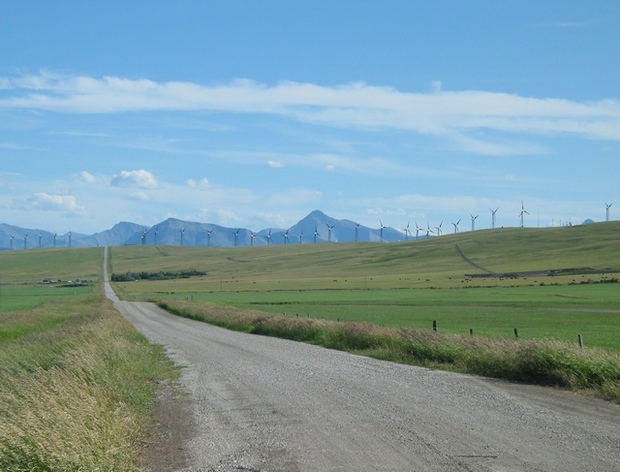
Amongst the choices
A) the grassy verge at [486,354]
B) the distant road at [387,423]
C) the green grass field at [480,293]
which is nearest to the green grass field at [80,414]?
the distant road at [387,423]

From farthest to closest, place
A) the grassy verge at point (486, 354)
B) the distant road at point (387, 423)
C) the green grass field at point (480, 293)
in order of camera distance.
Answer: the green grass field at point (480, 293)
the grassy verge at point (486, 354)
the distant road at point (387, 423)

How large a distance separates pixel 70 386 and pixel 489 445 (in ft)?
22.6

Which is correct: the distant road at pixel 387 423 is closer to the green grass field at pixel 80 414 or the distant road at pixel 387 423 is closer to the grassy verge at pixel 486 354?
the grassy verge at pixel 486 354

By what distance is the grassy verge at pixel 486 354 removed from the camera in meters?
17.1

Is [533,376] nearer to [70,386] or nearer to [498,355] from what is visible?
[498,355]

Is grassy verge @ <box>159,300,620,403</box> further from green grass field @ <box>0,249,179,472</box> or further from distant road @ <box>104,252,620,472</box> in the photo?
green grass field @ <box>0,249,179,472</box>

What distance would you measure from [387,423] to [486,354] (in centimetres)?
875

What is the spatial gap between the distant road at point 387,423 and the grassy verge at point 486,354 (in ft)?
3.28

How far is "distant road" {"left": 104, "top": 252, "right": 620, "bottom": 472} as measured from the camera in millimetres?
10273

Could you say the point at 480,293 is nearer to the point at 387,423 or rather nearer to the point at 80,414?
the point at 387,423

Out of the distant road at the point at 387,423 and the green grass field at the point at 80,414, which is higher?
the green grass field at the point at 80,414

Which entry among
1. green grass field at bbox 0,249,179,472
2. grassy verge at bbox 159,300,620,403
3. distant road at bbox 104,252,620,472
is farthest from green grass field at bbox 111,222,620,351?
green grass field at bbox 0,249,179,472

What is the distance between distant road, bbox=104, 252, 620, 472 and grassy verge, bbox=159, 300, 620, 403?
998 millimetres

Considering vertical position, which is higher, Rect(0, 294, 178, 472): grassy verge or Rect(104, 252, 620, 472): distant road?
Rect(0, 294, 178, 472): grassy verge
